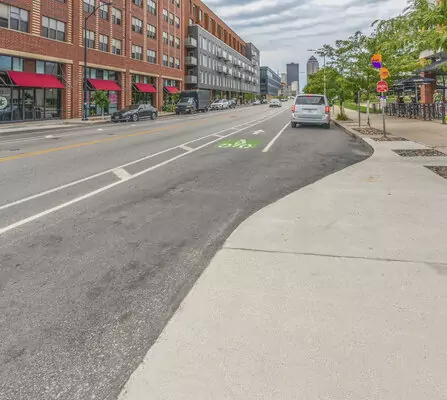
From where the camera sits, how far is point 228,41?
352 feet

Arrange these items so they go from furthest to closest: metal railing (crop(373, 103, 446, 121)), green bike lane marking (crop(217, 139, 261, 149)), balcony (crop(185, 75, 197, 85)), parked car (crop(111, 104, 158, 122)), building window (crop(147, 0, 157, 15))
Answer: balcony (crop(185, 75, 197, 85)) → building window (crop(147, 0, 157, 15)) → parked car (crop(111, 104, 158, 122)) → metal railing (crop(373, 103, 446, 121)) → green bike lane marking (crop(217, 139, 261, 149))

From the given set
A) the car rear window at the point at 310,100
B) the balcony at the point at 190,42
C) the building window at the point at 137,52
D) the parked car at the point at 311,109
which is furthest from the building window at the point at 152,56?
the parked car at the point at 311,109

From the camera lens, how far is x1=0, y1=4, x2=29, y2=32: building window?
29.3 m

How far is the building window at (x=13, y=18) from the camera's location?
96.1 ft

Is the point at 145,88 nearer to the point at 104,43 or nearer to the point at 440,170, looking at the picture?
the point at 104,43

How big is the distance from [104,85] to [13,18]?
12263 millimetres

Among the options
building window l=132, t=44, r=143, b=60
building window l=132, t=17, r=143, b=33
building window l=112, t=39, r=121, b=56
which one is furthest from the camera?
building window l=132, t=44, r=143, b=60

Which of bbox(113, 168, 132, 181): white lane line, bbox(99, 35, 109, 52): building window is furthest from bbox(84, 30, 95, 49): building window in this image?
bbox(113, 168, 132, 181): white lane line

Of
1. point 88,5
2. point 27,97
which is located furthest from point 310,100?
point 88,5

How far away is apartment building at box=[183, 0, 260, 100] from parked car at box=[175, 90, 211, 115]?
16921 mm

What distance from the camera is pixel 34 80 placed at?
31.5 m

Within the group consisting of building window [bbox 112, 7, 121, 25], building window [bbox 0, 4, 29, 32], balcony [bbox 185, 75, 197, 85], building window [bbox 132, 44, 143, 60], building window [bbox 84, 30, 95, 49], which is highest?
building window [bbox 112, 7, 121, 25]

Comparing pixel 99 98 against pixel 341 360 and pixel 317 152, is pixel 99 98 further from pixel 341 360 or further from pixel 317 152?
pixel 341 360

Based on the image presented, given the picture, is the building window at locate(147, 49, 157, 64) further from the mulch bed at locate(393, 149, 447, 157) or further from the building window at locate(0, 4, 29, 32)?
the mulch bed at locate(393, 149, 447, 157)
